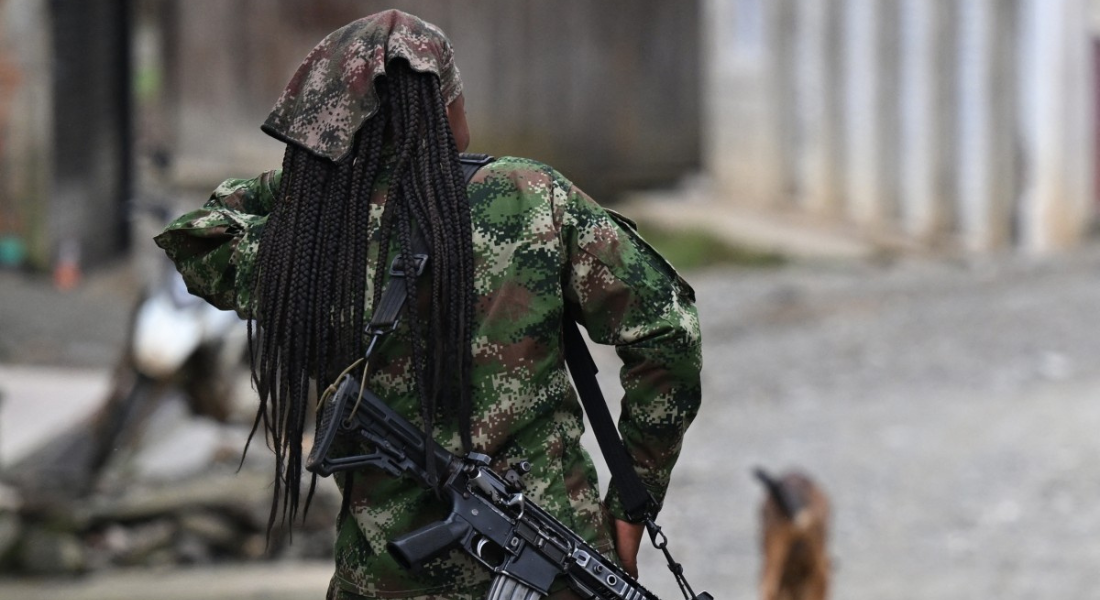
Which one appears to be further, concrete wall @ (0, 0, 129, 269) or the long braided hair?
concrete wall @ (0, 0, 129, 269)

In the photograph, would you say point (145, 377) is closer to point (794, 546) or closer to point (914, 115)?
point (794, 546)

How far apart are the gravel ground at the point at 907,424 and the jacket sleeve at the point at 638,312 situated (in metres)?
2.80

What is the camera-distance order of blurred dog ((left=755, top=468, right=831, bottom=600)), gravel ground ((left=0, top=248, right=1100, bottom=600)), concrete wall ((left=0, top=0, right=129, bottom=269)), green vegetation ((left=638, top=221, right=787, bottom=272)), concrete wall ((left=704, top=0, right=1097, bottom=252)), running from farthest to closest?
green vegetation ((left=638, top=221, right=787, bottom=272)) → concrete wall ((left=704, top=0, right=1097, bottom=252)) → concrete wall ((left=0, top=0, right=129, bottom=269)) → gravel ground ((left=0, top=248, right=1100, bottom=600)) → blurred dog ((left=755, top=468, right=831, bottom=600))

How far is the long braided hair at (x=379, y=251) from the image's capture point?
214cm

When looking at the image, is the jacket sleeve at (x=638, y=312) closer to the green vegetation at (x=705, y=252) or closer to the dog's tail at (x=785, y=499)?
the dog's tail at (x=785, y=499)

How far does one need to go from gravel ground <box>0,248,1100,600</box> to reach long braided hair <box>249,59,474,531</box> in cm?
270

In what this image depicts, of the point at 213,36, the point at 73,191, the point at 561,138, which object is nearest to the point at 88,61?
the point at 73,191

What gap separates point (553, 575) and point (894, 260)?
8062mm

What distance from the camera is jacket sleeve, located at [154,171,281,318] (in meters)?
2.26

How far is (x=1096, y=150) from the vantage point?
9.62m

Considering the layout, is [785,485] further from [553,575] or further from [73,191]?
[73,191]

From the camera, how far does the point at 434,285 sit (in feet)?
6.99

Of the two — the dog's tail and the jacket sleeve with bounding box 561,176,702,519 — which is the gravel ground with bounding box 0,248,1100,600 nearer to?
the dog's tail

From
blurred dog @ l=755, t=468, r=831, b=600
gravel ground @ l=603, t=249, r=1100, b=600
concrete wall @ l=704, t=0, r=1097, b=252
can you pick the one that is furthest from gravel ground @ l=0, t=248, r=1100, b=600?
blurred dog @ l=755, t=468, r=831, b=600
